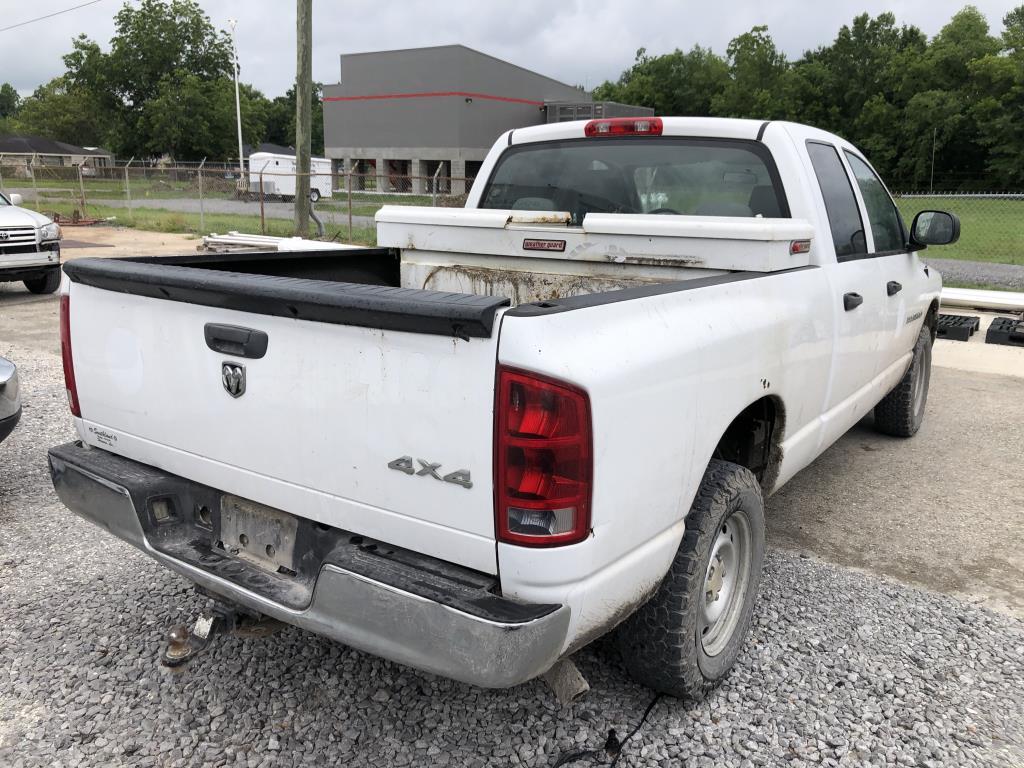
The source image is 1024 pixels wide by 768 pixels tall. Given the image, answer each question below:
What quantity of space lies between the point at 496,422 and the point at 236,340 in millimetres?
910

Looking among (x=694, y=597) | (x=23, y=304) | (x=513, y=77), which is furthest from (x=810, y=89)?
(x=694, y=597)

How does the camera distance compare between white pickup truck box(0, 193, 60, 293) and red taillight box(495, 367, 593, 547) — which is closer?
red taillight box(495, 367, 593, 547)

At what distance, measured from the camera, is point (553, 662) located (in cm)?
217

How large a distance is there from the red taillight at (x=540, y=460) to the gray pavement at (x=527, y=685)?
1000mm

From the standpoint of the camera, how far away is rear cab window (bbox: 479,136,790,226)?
395cm

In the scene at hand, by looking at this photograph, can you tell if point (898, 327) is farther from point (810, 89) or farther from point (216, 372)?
point (810, 89)

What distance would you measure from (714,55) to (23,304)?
88675mm

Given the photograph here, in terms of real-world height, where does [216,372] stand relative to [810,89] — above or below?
below

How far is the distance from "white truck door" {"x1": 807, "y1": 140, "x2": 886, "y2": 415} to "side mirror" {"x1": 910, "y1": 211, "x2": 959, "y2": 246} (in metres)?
0.84

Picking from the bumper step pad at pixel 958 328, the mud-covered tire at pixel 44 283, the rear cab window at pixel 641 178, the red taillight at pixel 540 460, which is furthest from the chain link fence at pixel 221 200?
the red taillight at pixel 540 460

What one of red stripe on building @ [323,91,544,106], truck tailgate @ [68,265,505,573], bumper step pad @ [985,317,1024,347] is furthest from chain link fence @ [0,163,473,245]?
truck tailgate @ [68,265,505,573]

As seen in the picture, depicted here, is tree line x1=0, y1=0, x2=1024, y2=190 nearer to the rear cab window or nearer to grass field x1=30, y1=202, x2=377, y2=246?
grass field x1=30, y1=202, x2=377, y2=246

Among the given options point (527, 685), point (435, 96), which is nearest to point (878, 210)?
point (527, 685)

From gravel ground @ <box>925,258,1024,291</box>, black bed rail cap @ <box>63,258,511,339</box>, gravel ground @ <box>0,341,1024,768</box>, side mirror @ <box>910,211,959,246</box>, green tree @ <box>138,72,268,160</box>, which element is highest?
green tree @ <box>138,72,268,160</box>
